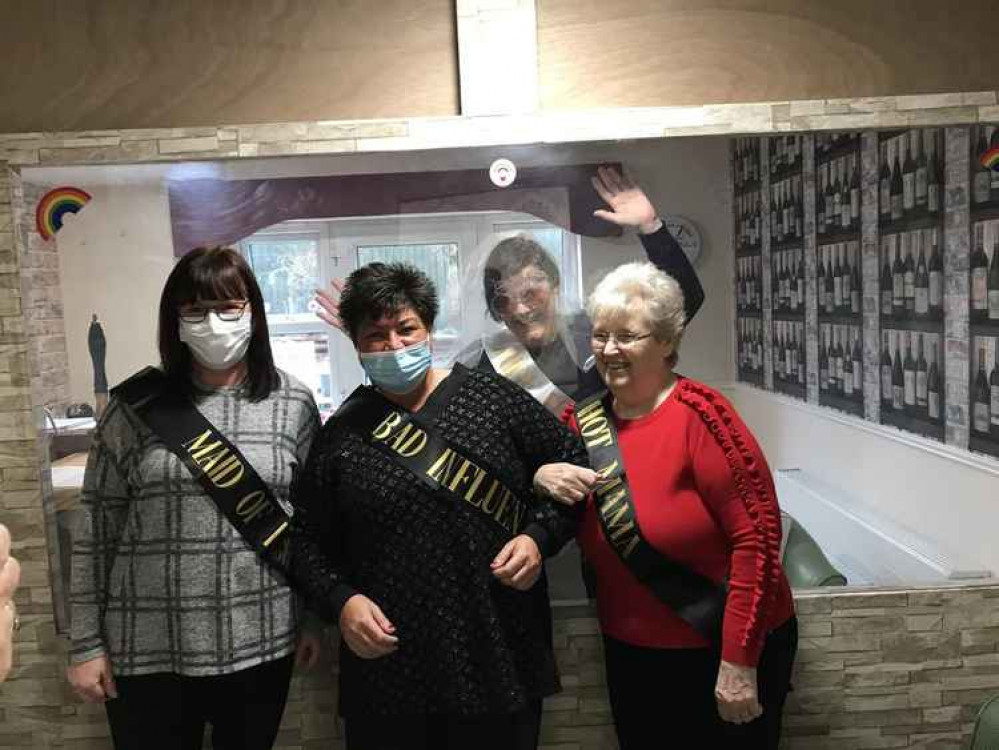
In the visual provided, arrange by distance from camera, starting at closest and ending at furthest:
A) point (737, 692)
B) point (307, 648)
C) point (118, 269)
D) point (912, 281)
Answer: point (737, 692), point (307, 648), point (118, 269), point (912, 281)

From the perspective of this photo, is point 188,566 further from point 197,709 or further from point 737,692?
point 737,692

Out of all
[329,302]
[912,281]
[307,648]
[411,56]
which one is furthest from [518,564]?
[912,281]

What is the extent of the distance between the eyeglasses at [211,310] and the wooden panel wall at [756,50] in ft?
2.85

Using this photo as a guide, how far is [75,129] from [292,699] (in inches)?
57.0

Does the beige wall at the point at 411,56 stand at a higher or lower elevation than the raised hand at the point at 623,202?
higher

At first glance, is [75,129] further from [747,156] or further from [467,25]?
[747,156]

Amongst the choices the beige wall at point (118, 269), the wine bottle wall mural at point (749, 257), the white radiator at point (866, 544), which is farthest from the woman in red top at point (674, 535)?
the beige wall at point (118, 269)

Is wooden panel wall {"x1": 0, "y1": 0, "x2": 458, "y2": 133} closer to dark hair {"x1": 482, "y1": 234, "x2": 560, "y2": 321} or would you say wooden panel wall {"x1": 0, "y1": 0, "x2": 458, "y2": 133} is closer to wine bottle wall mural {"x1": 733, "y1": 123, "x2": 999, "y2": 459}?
dark hair {"x1": 482, "y1": 234, "x2": 560, "y2": 321}

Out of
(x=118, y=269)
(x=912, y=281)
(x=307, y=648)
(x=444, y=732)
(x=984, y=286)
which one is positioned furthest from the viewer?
(x=912, y=281)

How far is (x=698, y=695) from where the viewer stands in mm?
1701

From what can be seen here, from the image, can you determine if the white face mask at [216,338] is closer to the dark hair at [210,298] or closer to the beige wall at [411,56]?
Result: the dark hair at [210,298]

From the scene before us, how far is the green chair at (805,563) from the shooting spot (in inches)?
83.1

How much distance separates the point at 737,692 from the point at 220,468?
3.49ft

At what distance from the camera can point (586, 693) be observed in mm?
2105
